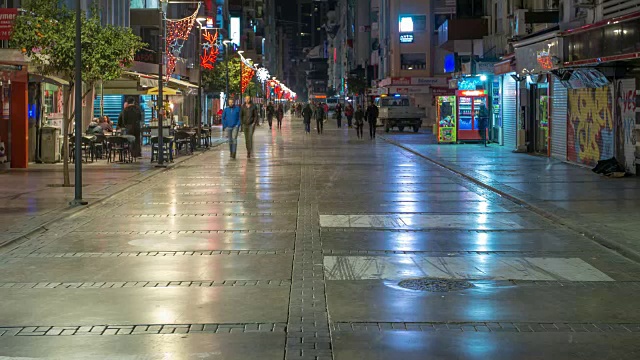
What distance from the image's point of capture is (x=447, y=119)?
40875 millimetres

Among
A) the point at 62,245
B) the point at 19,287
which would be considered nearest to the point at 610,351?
the point at 19,287

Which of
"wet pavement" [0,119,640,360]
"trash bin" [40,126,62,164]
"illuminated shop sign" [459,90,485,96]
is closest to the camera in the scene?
"wet pavement" [0,119,640,360]

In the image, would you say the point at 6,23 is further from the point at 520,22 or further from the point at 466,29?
the point at 466,29

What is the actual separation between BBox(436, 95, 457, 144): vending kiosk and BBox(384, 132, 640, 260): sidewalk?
8887 mm

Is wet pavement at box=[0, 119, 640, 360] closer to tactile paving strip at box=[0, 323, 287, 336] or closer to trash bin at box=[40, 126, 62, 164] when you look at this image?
tactile paving strip at box=[0, 323, 287, 336]

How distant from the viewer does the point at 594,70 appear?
23828 millimetres

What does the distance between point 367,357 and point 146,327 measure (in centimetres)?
186

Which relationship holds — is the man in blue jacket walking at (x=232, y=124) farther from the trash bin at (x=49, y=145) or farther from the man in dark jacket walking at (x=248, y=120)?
the trash bin at (x=49, y=145)

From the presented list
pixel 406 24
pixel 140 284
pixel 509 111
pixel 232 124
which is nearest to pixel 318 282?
pixel 140 284

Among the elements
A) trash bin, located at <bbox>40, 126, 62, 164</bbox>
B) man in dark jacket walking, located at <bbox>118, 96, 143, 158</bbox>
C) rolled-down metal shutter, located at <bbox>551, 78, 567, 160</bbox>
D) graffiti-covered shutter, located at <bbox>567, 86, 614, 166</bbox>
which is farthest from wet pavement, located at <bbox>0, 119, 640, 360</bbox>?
man in dark jacket walking, located at <bbox>118, 96, 143, 158</bbox>

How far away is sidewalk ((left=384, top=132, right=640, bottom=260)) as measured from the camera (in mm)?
13047

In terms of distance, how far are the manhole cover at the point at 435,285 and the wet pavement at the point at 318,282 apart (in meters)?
0.03

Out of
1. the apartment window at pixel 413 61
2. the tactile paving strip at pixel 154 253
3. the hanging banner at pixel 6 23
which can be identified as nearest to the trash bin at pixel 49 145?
the hanging banner at pixel 6 23

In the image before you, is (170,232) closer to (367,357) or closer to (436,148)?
(367,357)
